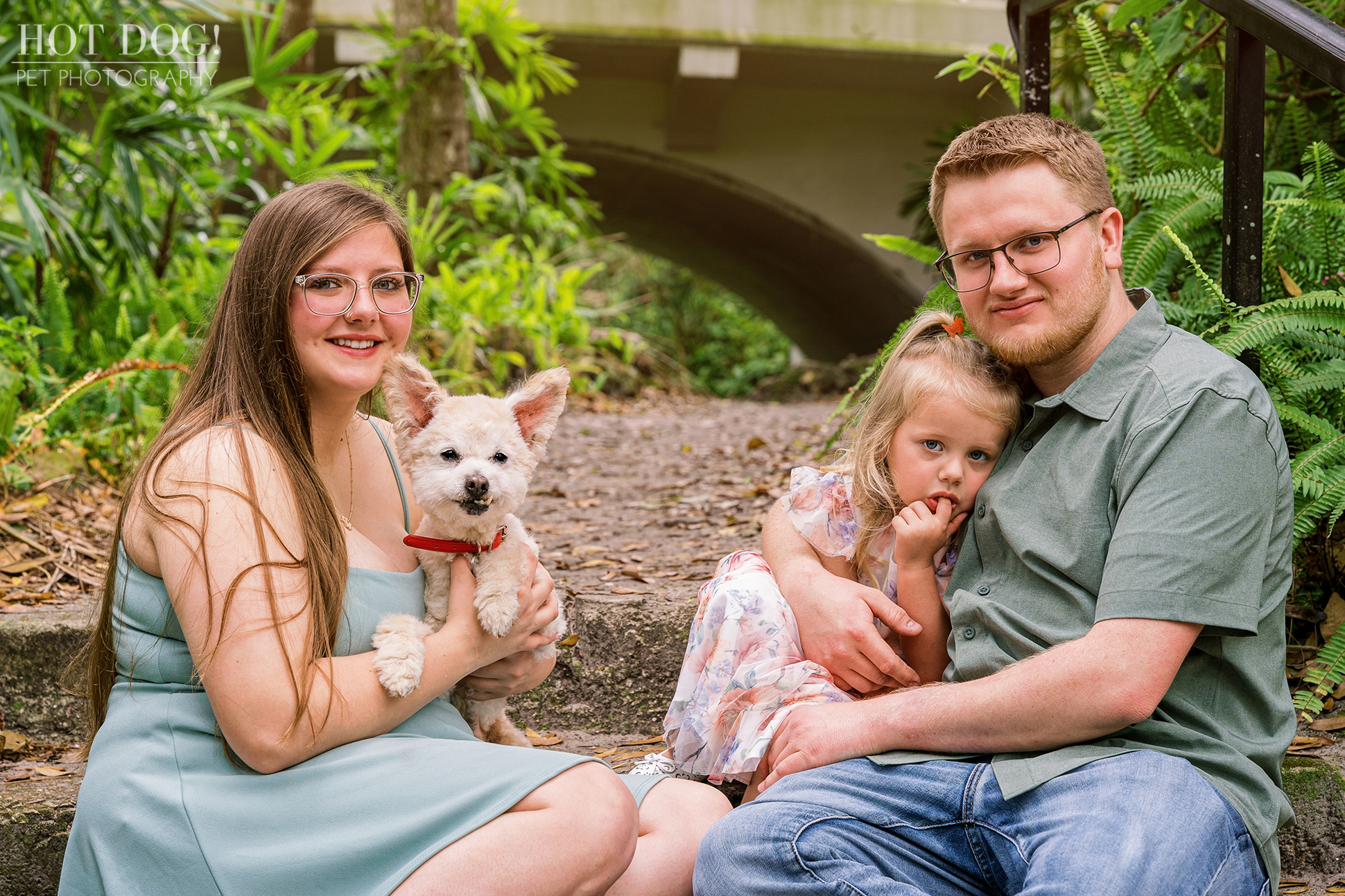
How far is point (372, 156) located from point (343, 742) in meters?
8.31

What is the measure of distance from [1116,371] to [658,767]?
1.42 m

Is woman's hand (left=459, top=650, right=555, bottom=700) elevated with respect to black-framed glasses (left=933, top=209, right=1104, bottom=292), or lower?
lower

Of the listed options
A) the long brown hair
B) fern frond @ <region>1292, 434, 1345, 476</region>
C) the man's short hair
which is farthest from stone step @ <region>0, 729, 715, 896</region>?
fern frond @ <region>1292, 434, 1345, 476</region>

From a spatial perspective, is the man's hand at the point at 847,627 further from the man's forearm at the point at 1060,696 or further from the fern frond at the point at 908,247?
the fern frond at the point at 908,247

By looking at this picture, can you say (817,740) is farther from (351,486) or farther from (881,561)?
(351,486)

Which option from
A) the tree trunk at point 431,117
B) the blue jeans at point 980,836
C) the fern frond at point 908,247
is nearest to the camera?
the blue jeans at point 980,836

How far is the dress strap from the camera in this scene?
7.70ft

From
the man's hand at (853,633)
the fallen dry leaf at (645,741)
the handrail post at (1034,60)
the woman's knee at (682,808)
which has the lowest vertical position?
the fallen dry leaf at (645,741)

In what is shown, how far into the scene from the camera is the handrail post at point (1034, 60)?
320cm

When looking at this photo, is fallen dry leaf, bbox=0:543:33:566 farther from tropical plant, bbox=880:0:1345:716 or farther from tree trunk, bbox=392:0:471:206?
tree trunk, bbox=392:0:471:206

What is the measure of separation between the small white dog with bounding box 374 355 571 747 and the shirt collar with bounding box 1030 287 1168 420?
109 centimetres

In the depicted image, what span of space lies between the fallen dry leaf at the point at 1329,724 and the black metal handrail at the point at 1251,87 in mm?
1114

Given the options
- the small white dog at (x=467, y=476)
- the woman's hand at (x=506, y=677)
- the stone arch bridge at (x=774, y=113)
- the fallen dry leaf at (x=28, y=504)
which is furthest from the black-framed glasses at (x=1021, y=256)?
the stone arch bridge at (x=774, y=113)

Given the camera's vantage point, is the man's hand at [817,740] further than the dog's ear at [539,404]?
No
